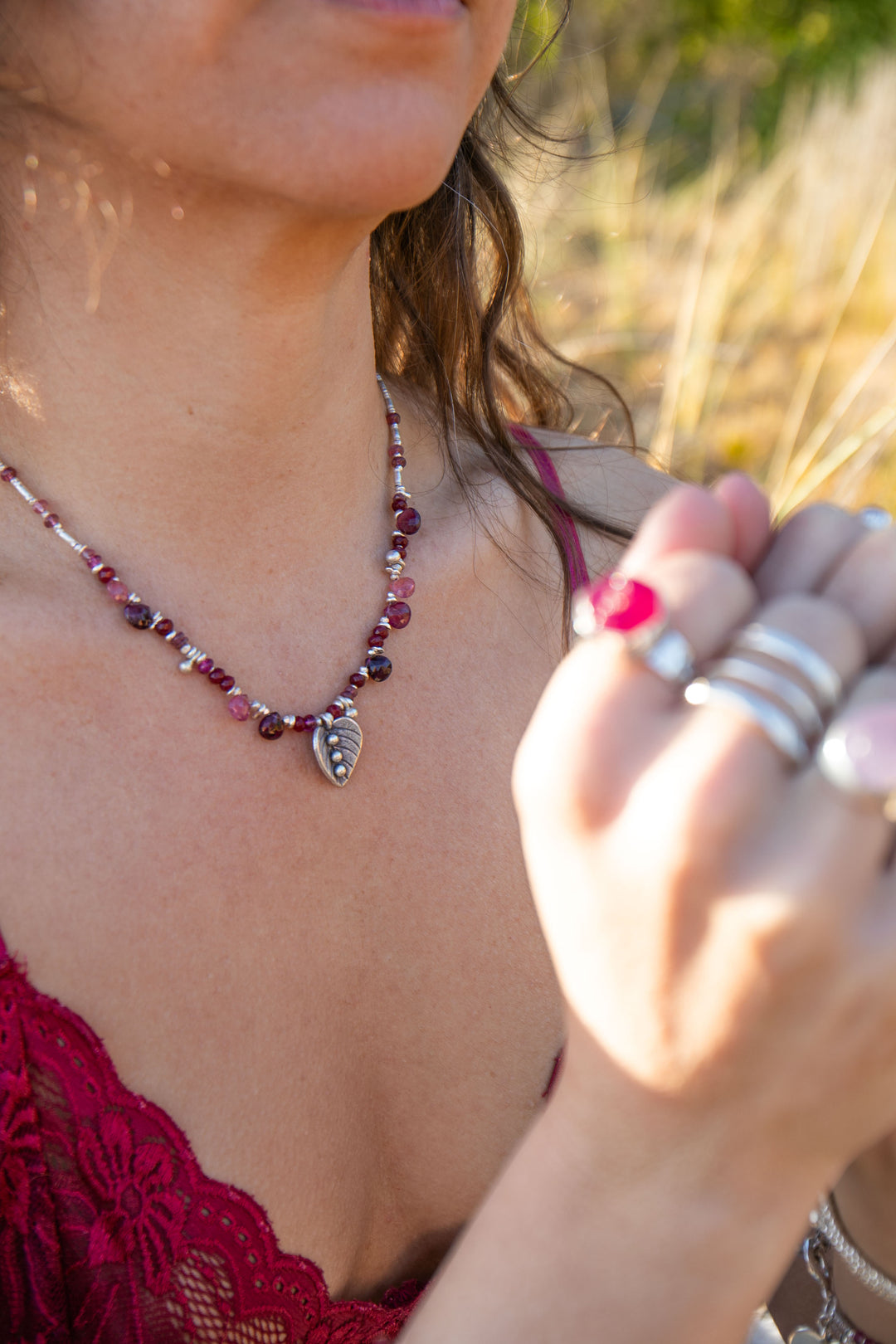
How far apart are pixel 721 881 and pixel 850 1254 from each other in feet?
2.40

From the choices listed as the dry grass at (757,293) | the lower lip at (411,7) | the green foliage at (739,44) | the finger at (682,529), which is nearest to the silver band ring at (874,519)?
the finger at (682,529)

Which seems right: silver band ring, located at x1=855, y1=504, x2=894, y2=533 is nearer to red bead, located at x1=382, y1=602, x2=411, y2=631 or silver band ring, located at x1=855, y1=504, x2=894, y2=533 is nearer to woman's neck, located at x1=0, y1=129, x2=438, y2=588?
woman's neck, located at x1=0, y1=129, x2=438, y2=588

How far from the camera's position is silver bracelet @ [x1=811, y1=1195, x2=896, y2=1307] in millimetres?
1184

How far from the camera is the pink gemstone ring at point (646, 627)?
743mm

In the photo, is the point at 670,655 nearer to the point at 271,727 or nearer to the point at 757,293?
the point at 271,727

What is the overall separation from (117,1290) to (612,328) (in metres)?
4.66

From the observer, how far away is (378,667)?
1539 mm

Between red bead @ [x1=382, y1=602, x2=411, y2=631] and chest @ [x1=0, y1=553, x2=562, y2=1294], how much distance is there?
85 mm

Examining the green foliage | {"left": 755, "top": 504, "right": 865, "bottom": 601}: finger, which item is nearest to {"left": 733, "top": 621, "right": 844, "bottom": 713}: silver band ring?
{"left": 755, "top": 504, "right": 865, "bottom": 601}: finger

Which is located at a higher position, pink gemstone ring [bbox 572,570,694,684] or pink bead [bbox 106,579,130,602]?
pink gemstone ring [bbox 572,570,694,684]

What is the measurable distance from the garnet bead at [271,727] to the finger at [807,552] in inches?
29.4

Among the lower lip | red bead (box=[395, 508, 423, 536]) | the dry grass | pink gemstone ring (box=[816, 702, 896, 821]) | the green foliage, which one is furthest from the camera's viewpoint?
the green foliage

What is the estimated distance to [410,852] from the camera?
4.83ft

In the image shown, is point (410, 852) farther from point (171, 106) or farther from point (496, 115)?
point (496, 115)
